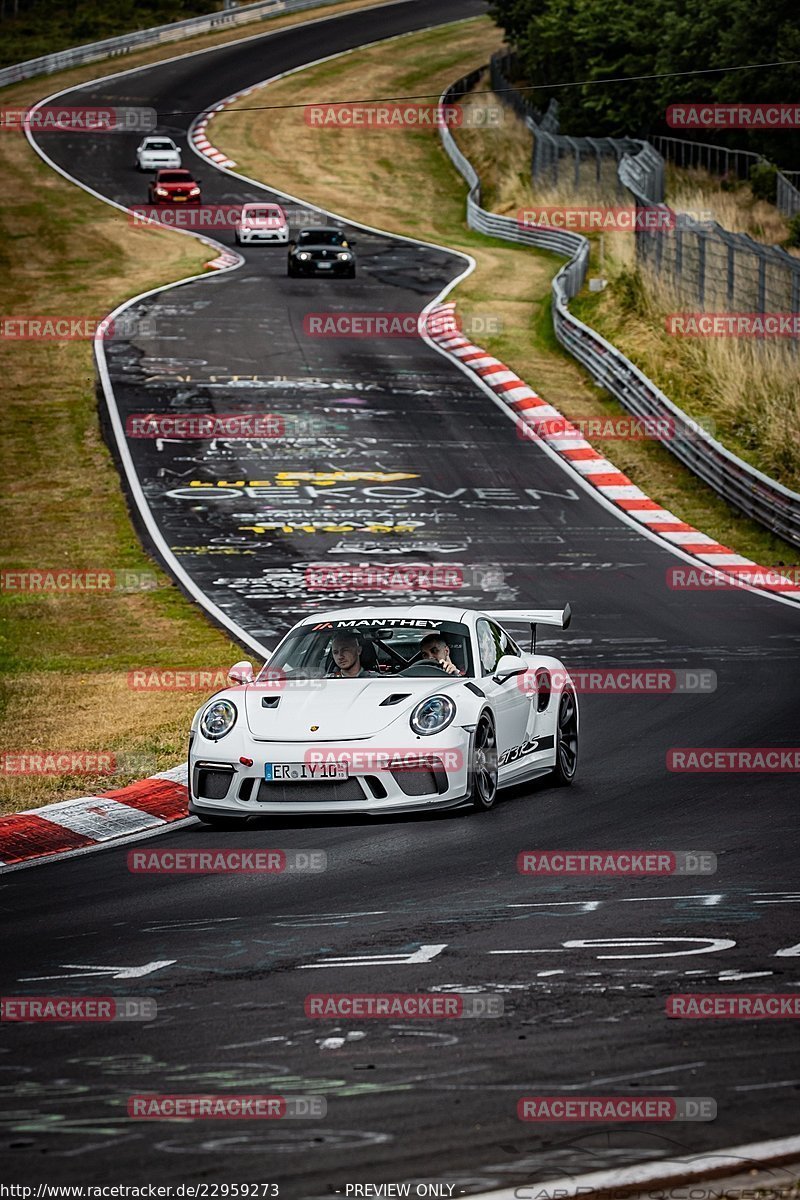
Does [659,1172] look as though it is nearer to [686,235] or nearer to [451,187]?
[686,235]

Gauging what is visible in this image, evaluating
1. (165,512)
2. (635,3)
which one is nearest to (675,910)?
(165,512)

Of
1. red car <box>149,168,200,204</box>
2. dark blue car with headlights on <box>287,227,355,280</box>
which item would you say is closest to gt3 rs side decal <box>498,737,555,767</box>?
dark blue car with headlights on <box>287,227,355,280</box>

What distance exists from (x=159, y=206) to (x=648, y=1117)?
53147mm

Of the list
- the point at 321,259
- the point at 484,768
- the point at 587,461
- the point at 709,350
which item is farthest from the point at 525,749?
the point at 321,259

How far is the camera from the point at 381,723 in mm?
10938

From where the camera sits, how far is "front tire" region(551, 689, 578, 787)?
1240cm

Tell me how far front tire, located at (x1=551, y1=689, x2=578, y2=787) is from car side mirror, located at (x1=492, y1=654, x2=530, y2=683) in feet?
1.21

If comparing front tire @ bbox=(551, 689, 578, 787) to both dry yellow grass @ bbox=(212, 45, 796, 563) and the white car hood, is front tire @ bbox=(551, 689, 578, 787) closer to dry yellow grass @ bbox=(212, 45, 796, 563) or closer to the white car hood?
the white car hood

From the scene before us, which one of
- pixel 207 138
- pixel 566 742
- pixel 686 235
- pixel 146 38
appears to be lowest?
pixel 566 742

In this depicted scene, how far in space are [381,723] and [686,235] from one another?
25358 millimetres

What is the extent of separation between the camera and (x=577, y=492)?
27.4 meters

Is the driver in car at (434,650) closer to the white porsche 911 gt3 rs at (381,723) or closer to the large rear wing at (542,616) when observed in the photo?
the white porsche 911 gt3 rs at (381,723)

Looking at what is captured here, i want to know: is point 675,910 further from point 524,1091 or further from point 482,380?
point 482,380

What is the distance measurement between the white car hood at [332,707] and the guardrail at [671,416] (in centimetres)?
1371
